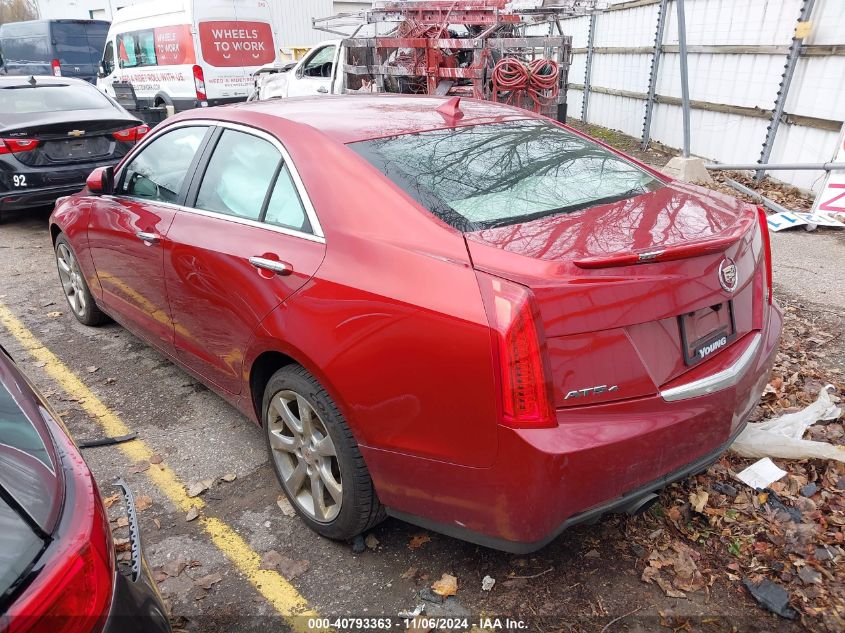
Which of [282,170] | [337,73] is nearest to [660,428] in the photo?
[282,170]

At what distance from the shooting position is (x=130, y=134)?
7.47 m

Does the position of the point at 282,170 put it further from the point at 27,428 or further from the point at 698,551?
the point at 698,551

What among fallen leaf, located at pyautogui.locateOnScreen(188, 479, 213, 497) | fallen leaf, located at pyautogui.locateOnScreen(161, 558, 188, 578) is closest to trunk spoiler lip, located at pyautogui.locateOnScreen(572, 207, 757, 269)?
fallen leaf, located at pyautogui.locateOnScreen(161, 558, 188, 578)

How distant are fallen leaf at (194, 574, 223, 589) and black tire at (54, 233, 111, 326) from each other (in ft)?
9.34

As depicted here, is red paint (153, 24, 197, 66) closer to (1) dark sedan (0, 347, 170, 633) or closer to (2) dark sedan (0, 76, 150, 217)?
(2) dark sedan (0, 76, 150, 217)

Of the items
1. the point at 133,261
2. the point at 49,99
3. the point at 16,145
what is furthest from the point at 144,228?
the point at 49,99

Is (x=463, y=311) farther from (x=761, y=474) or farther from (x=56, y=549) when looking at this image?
(x=761, y=474)

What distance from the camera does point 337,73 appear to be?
37.2 ft

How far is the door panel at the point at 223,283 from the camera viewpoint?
8.31 feet

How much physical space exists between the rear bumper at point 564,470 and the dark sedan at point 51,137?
640 cm

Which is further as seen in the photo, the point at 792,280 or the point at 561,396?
the point at 792,280

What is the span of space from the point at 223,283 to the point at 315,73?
33.9 ft

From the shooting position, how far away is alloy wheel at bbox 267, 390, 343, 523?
2.52 meters

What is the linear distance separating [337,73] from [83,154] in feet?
17.9
